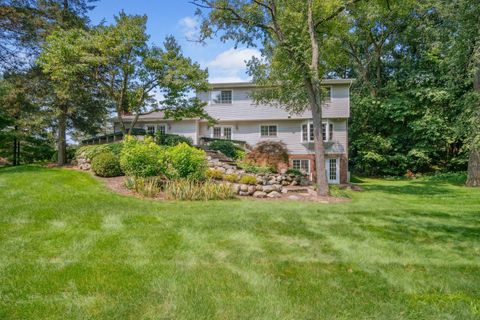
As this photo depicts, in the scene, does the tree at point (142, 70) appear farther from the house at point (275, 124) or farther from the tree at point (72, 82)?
the house at point (275, 124)

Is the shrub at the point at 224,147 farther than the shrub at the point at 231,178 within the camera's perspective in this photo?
Yes

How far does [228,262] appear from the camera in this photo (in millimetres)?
4219

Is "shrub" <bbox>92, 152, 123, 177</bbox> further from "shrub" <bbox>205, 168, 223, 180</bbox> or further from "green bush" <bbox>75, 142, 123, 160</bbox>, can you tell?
"shrub" <bbox>205, 168, 223, 180</bbox>

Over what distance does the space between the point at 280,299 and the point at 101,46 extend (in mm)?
12870

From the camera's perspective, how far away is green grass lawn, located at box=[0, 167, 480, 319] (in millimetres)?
3041

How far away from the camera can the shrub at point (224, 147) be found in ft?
52.1

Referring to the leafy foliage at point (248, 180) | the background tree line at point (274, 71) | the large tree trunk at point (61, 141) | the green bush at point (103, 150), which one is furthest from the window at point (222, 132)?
the leafy foliage at point (248, 180)

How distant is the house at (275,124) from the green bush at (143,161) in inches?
341

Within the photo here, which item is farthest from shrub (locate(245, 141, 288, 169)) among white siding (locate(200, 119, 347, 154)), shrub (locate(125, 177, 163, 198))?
shrub (locate(125, 177, 163, 198))

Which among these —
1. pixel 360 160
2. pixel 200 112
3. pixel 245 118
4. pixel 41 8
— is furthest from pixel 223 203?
pixel 360 160

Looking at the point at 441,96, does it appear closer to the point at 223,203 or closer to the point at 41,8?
the point at 223,203

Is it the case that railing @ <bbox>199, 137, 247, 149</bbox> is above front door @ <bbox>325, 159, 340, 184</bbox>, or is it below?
above

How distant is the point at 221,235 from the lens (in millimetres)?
5422

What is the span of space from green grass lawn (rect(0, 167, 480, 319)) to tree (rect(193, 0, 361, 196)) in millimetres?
5081
